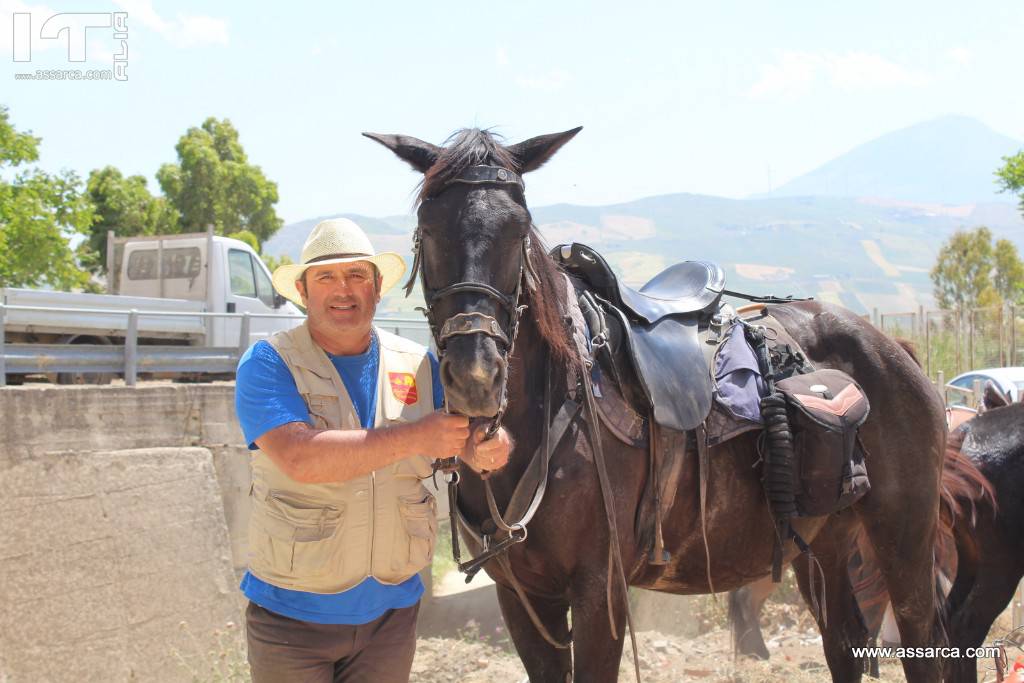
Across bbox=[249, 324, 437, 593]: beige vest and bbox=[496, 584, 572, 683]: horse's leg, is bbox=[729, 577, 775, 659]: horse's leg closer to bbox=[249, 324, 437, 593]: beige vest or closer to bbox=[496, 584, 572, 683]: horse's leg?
bbox=[496, 584, 572, 683]: horse's leg

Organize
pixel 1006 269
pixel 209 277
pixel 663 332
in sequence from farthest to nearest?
pixel 1006 269 < pixel 209 277 < pixel 663 332

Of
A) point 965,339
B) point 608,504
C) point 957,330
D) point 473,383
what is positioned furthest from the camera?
point 965,339

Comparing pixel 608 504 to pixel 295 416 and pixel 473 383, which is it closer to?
pixel 473 383

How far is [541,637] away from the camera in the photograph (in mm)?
3195

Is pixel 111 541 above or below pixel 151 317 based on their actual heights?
below

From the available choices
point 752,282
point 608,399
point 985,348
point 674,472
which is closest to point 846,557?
point 674,472

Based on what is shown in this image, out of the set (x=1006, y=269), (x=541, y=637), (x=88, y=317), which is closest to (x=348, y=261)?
(x=541, y=637)

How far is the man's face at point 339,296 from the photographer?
8.58ft

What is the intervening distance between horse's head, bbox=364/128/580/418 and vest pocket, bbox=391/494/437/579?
549mm

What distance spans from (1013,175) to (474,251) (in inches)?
862

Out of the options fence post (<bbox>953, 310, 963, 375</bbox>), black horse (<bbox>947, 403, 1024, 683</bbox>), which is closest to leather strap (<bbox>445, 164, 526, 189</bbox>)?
black horse (<bbox>947, 403, 1024, 683</bbox>)

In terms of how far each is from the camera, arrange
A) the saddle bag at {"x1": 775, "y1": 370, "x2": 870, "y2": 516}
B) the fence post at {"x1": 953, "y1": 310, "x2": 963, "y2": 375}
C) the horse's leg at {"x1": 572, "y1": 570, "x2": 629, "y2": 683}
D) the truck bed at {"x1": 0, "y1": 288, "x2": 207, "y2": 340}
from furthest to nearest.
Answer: the fence post at {"x1": 953, "y1": 310, "x2": 963, "y2": 375}
the truck bed at {"x1": 0, "y1": 288, "x2": 207, "y2": 340}
the saddle bag at {"x1": 775, "y1": 370, "x2": 870, "y2": 516}
the horse's leg at {"x1": 572, "y1": 570, "x2": 629, "y2": 683}

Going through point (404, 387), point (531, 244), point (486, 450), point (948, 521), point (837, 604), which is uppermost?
point (531, 244)

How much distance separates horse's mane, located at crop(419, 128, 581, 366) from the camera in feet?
8.43
